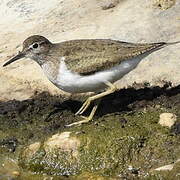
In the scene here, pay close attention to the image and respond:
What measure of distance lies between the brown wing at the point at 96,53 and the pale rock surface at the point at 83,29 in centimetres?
132

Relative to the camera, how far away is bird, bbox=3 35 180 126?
10.8m

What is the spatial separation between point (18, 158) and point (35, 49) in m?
1.98

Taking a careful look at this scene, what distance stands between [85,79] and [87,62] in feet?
1.18

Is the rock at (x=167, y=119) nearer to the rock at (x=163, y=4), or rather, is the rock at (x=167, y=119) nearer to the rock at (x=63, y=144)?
the rock at (x=63, y=144)

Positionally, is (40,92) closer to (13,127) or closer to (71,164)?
(13,127)

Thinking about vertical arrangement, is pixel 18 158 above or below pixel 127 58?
below

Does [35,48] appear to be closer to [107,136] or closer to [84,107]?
[84,107]

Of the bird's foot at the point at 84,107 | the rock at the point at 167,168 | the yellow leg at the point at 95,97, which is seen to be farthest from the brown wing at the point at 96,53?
the rock at the point at 167,168

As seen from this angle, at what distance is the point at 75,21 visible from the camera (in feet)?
47.5

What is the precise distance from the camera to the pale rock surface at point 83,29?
12594 millimetres

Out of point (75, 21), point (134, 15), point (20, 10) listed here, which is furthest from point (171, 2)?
point (20, 10)

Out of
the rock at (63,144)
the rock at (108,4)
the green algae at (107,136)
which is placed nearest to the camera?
the green algae at (107,136)

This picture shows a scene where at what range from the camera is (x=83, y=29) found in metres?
14.0

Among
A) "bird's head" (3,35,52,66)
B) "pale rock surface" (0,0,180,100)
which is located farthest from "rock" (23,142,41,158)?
"pale rock surface" (0,0,180,100)
